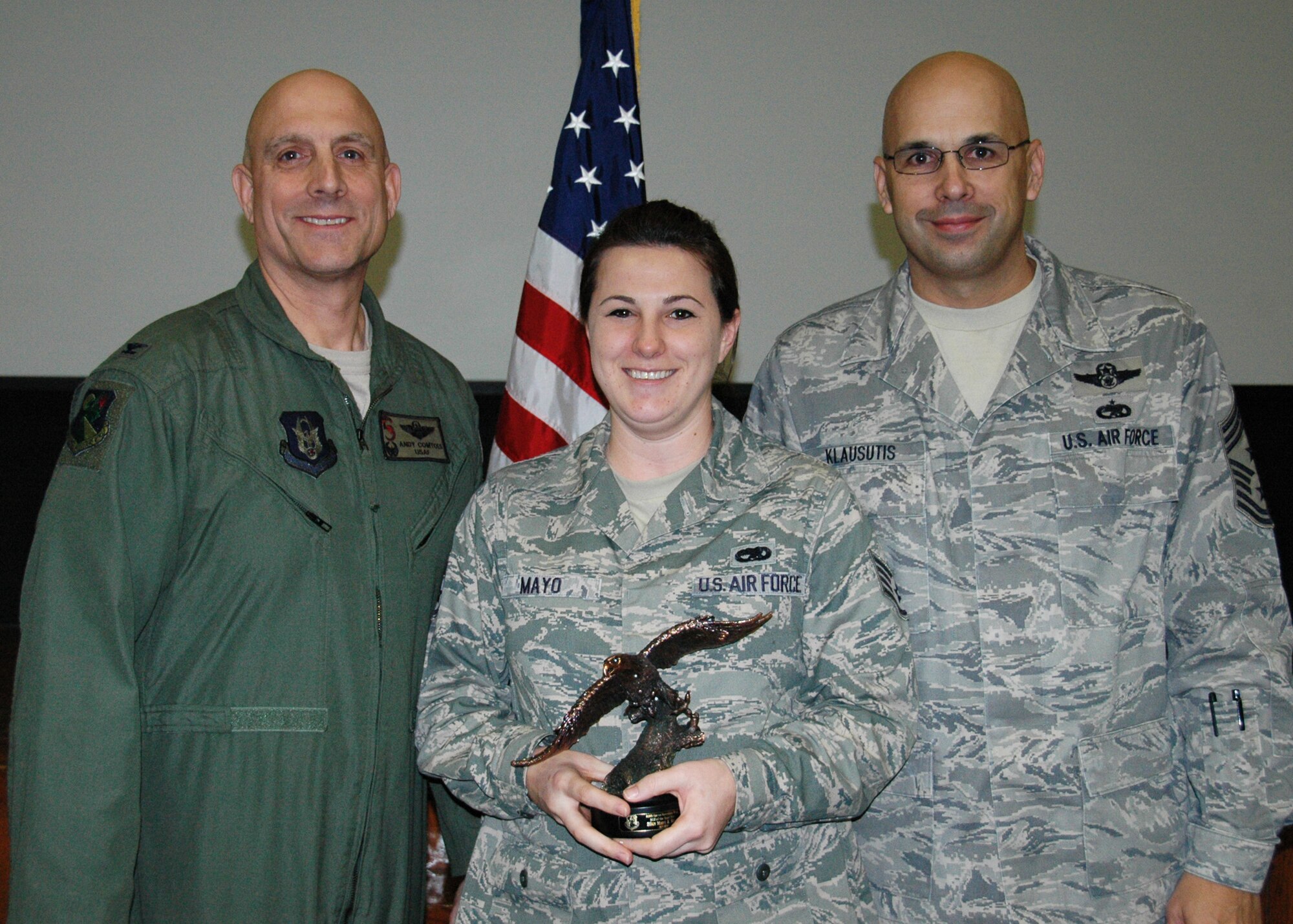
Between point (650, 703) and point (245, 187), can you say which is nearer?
point (650, 703)

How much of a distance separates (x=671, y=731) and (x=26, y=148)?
11.3 ft

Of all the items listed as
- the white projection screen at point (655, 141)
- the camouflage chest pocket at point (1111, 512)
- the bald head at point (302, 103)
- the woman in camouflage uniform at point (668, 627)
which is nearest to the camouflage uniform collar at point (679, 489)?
the woman in camouflage uniform at point (668, 627)

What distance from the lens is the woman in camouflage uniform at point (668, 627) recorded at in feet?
4.40

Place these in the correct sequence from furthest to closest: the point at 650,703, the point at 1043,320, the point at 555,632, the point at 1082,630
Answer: the point at 1043,320, the point at 1082,630, the point at 555,632, the point at 650,703

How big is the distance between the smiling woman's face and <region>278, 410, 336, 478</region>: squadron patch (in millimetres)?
501

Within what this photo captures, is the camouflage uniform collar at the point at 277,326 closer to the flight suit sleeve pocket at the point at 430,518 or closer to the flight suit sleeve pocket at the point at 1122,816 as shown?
the flight suit sleeve pocket at the point at 430,518

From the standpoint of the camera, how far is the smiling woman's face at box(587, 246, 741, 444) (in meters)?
1.51

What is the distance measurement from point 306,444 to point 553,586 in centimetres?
53

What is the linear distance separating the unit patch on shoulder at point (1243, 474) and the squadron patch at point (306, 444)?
4.96 ft

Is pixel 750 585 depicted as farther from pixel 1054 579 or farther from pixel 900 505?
pixel 1054 579

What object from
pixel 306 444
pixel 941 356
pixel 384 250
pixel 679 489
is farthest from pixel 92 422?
pixel 384 250

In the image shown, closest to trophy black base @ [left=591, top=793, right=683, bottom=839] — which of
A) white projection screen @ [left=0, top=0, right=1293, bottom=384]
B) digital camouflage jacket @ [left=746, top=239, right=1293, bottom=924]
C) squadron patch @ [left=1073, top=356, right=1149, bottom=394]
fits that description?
digital camouflage jacket @ [left=746, top=239, right=1293, bottom=924]

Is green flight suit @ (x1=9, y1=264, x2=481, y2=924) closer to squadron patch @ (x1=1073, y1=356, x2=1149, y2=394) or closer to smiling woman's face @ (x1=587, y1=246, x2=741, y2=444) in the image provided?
smiling woman's face @ (x1=587, y1=246, x2=741, y2=444)

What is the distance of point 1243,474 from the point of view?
1.74m
